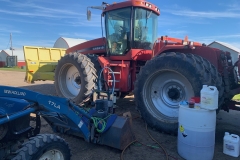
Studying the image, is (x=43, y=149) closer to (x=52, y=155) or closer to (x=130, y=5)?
(x=52, y=155)

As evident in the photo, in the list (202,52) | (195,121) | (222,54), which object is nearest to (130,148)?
(195,121)

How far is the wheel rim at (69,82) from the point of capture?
628 cm

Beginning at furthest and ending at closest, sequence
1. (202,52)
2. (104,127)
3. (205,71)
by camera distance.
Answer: (202,52) → (205,71) → (104,127)

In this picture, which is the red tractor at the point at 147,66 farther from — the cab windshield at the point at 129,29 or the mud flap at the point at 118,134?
the mud flap at the point at 118,134

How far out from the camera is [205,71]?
3586mm

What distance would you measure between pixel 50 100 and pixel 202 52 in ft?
9.95

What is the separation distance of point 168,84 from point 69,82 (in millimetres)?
3384

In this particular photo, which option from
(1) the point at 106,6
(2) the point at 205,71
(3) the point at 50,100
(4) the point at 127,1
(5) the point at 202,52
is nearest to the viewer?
(3) the point at 50,100

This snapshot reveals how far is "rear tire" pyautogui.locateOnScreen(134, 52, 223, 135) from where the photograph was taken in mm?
3607

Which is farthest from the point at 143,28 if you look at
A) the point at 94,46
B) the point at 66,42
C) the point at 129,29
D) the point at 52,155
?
the point at 66,42

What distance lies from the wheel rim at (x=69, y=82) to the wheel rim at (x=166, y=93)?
8.75ft

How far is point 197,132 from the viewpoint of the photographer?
2.97 metres

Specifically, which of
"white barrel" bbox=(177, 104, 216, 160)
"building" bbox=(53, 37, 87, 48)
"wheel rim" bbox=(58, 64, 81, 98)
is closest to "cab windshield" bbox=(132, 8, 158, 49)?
"wheel rim" bbox=(58, 64, 81, 98)

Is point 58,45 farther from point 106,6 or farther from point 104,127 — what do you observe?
point 104,127
